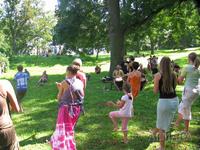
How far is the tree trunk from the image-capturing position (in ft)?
86.2

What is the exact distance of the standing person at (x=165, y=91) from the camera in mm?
8477

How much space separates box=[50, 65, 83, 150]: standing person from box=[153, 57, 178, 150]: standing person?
62.7 inches

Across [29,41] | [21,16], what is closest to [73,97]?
[21,16]

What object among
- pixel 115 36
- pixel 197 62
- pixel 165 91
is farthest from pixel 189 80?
pixel 115 36

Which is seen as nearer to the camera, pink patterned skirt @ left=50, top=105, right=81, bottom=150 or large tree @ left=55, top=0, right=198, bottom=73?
pink patterned skirt @ left=50, top=105, right=81, bottom=150

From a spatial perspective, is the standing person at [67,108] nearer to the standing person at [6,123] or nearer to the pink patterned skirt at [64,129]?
the pink patterned skirt at [64,129]

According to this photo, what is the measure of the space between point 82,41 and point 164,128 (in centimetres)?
2428

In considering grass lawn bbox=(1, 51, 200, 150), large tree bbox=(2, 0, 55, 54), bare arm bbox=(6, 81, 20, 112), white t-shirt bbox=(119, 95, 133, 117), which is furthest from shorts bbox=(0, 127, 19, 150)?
large tree bbox=(2, 0, 55, 54)

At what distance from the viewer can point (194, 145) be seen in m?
9.62

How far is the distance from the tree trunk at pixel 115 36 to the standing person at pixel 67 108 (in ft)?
59.9

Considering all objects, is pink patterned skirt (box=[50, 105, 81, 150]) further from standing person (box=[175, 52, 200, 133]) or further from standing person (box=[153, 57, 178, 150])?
standing person (box=[175, 52, 200, 133])

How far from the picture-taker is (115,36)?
86.0 feet

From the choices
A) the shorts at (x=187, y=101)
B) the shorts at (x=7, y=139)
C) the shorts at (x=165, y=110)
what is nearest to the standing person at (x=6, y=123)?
the shorts at (x=7, y=139)

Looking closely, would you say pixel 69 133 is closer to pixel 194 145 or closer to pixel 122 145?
pixel 122 145
